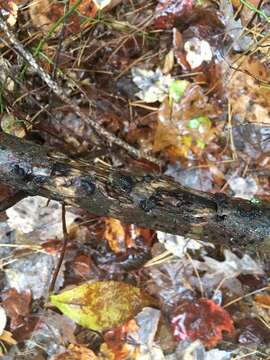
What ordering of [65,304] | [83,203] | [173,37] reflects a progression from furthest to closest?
[173,37] < [65,304] < [83,203]

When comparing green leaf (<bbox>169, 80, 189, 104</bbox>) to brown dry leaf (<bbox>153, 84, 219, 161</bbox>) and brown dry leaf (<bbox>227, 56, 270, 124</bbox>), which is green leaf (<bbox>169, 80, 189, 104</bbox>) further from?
brown dry leaf (<bbox>227, 56, 270, 124</bbox>)

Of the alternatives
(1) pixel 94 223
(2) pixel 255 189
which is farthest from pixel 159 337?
(2) pixel 255 189

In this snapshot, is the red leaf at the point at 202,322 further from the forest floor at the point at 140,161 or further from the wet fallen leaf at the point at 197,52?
the wet fallen leaf at the point at 197,52

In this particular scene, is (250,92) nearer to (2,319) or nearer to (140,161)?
(140,161)

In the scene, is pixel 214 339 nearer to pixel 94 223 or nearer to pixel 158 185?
pixel 94 223

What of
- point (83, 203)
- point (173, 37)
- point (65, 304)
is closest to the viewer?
point (83, 203)

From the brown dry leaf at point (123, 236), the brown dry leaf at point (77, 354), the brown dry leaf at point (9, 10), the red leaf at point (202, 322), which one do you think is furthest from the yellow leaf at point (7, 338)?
the brown dry leaf at point (9, 10)
